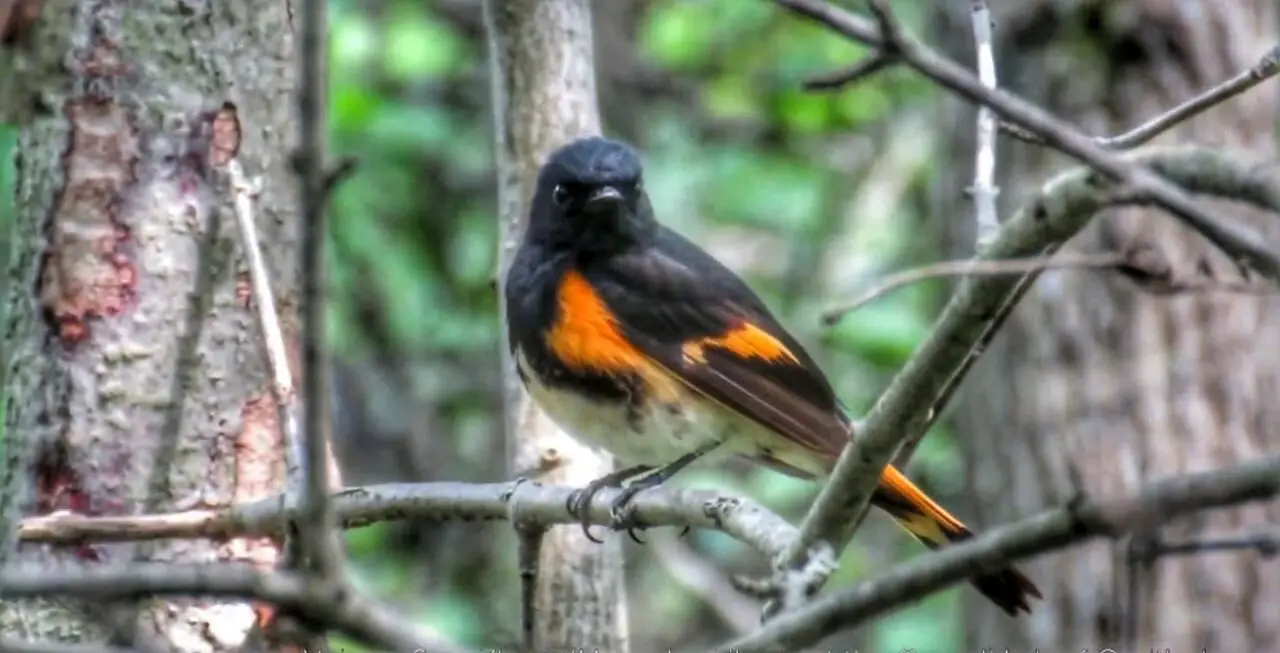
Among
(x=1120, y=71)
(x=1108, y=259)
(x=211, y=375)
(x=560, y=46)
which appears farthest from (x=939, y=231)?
(x=1108, y=259)

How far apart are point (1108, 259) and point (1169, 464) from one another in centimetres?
308

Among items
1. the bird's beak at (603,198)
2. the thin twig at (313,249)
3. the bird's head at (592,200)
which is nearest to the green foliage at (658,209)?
the bird's head at (592,200)

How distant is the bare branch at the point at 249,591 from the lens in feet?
3.80

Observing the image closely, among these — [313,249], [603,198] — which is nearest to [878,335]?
[603,198]

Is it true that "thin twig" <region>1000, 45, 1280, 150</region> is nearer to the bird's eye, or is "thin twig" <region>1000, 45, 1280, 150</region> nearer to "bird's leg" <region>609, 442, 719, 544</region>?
"bird's leg" <region>609, 442, 719, 544</region>

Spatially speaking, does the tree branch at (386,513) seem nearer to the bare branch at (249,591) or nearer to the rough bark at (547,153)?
the rough bark at (547,153)

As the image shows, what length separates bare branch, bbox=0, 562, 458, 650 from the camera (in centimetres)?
116

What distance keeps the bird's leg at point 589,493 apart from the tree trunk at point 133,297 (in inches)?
20.6

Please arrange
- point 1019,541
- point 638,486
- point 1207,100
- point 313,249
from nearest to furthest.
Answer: point 1019,541 < point 313,249 < point 1207,100 < point 638,486

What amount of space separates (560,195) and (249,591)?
2.23 metres

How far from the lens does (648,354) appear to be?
3.28 metres

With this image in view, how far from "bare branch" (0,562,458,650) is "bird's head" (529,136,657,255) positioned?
6.96ft

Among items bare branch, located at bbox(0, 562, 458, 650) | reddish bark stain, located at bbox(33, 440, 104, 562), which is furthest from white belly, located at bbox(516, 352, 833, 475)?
bare branch, located at bbox(0, 562, 458, 650)

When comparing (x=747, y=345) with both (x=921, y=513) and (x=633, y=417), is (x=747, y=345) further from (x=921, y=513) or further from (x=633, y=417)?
(x=921, y=513)
